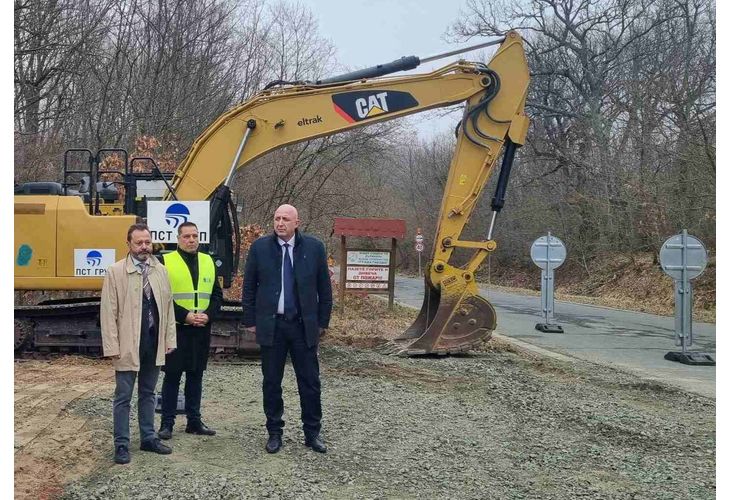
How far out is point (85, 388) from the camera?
309 inches

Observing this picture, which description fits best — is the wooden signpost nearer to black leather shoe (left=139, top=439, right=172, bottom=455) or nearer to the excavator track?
the excavator track

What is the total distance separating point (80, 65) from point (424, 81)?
1094cm

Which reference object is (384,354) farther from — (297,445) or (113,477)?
(113,477)

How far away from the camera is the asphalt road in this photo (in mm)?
10217

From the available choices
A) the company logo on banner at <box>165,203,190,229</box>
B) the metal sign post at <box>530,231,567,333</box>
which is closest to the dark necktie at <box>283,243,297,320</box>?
the company logo on banner at <box>165,203,190,229</box>

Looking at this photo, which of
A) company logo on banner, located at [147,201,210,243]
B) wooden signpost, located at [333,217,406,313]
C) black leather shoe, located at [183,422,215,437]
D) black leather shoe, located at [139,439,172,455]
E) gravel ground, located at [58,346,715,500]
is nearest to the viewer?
gravel ground, located at [58,346,715,500]

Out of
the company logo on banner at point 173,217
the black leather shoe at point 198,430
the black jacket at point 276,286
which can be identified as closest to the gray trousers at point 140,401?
the black leather shoe at point 198,430

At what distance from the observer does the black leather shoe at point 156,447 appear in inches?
214

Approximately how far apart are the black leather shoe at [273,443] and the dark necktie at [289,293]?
975 mm

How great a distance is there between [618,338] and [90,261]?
10128mm

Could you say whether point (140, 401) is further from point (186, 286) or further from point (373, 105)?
point (373, 105)

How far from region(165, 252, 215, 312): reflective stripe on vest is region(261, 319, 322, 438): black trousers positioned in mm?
665

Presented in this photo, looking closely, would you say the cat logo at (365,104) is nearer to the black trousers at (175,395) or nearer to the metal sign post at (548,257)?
the black trousers at (175,395)

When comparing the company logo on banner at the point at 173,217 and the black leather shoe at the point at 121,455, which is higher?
the company logo on banner at the point at 173,217
